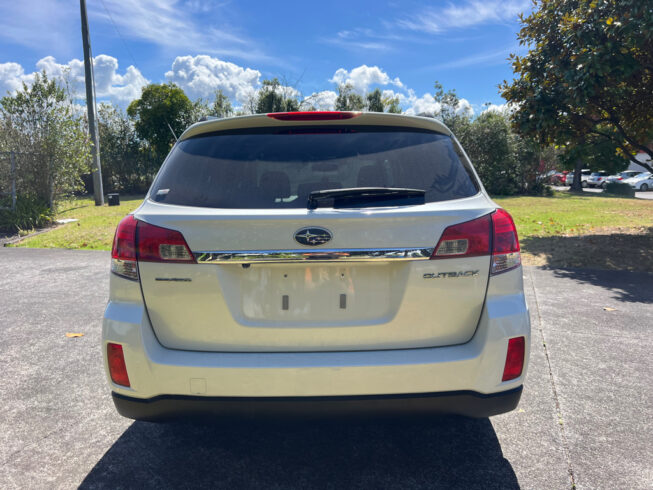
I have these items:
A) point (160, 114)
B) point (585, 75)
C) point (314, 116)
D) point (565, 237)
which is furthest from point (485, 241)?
point (160, 114)

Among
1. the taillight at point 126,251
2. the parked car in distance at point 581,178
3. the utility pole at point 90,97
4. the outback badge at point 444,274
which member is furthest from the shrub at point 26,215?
the parked car in distance at point 581,178

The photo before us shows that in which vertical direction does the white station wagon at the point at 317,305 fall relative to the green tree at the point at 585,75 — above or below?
below

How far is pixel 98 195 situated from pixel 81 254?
11.2 meters

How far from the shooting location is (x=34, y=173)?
43.4 feet

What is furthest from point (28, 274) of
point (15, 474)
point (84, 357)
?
point (15, 474)

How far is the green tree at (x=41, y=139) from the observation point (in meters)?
13.0

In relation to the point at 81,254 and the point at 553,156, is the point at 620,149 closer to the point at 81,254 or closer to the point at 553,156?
the point at 81,254

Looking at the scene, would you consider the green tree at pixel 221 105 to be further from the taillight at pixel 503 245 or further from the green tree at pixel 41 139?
the taillight at pixel 503 245

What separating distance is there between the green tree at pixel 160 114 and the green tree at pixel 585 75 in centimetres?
2141

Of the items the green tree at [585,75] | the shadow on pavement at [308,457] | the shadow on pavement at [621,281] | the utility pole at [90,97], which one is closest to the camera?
the shadow on pavement at [308,457]

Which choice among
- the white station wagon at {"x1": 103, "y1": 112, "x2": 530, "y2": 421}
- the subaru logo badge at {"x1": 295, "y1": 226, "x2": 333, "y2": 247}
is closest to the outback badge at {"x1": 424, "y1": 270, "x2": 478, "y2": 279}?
the white station wagon at {"x1": 103, "y1": 112, "x2": 530, "y2": 421}

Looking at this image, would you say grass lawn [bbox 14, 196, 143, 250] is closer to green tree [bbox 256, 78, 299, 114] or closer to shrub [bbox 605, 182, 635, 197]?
green tree [bbox 256, 78, 299, 114]

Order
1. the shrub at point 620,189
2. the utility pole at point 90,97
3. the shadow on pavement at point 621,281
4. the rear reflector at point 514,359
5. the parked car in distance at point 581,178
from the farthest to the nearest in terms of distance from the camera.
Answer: the parked car in distance at point 581,178, the shrub at point 620,189, the utility pole at point 90,97, the shadow on pavement at point 621,281, the rear reflector at point 514,359

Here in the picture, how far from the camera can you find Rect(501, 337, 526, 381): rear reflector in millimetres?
2240
